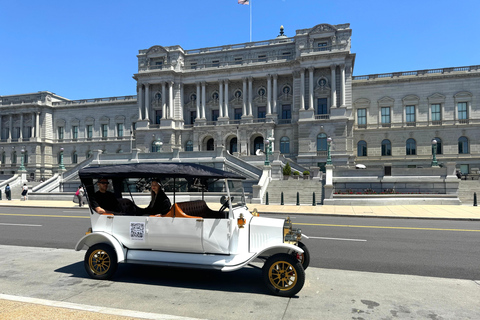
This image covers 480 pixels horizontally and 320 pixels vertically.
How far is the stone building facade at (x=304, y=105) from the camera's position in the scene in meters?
46.2

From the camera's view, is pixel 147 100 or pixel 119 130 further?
pixel 119 130

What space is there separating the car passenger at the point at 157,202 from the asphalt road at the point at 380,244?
11.6 feet

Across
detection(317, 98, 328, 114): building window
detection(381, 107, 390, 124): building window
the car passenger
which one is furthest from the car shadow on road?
detection(381, 107, 390, 124): building window

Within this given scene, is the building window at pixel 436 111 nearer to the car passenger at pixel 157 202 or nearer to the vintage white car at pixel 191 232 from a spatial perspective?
the vintage white car at pixel 191 232

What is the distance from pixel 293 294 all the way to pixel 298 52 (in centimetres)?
4716

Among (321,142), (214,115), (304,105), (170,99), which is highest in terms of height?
(170,99)

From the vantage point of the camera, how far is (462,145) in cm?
4588

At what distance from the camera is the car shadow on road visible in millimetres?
5886

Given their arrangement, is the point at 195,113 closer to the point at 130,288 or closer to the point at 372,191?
the point at 372,191

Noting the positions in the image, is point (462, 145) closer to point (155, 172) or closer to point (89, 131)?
point (155, 172)

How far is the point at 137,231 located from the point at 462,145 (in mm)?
51060

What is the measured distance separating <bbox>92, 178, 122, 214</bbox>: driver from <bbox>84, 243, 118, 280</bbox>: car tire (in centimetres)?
73

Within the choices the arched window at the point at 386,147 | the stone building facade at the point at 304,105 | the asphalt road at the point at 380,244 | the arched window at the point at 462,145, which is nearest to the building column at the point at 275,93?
the stone building facade at the point at 304,105

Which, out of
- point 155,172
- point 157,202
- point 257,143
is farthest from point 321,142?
Result: point 155,172
